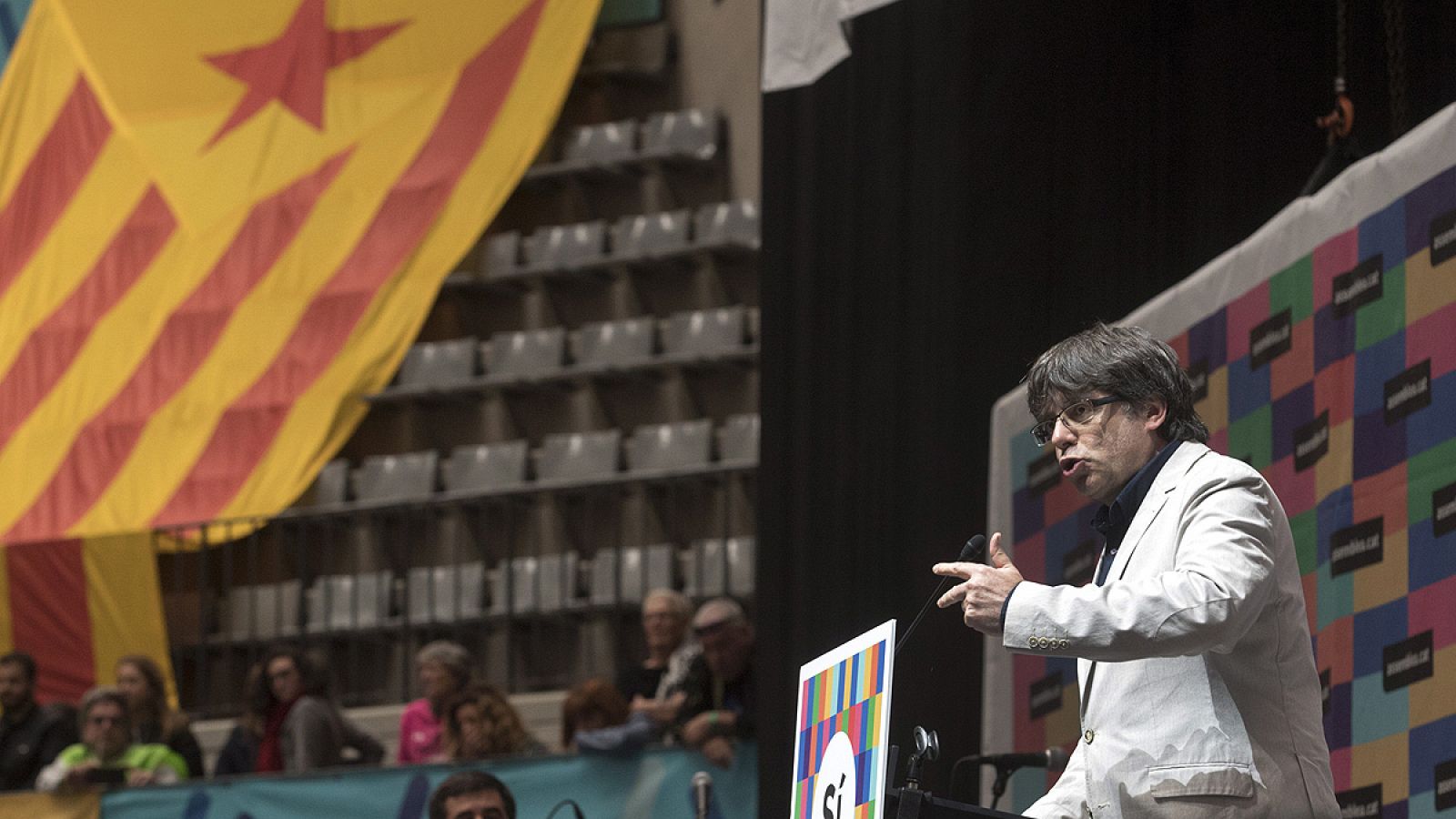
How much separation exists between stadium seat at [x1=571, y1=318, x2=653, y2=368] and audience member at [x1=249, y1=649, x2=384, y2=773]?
4.06 metres

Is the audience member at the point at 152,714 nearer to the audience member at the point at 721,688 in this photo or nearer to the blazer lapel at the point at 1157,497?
the audience member at the point at 721,688

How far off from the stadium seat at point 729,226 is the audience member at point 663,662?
14.4 feet

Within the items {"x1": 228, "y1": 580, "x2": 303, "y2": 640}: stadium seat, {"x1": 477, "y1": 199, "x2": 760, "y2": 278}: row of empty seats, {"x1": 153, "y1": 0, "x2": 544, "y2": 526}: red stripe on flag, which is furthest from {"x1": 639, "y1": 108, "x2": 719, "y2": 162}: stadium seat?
{"x1": 228, "y1": 580, "x2": 303, "y2": 640}: stadium seat

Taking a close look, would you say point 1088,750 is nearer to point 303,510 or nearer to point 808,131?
point 808,131

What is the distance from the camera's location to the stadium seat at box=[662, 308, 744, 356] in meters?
10.5

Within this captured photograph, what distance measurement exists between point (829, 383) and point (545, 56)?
491 centimetres

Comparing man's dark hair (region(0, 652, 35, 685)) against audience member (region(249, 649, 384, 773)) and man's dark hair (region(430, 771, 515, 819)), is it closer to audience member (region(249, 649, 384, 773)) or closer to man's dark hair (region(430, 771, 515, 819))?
audience member (region(249, 649, 384, 773))

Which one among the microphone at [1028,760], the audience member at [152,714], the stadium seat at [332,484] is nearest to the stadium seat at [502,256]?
the stadium seat at [332,484]

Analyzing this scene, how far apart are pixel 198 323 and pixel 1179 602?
27.9 ft

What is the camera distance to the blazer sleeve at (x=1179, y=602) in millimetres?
2207

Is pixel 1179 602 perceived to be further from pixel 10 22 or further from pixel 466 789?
pixel 10 22

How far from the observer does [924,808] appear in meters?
2.16

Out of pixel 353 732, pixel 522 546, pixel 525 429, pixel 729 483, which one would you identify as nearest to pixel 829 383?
pixel 353 732

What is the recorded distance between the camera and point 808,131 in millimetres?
5414
